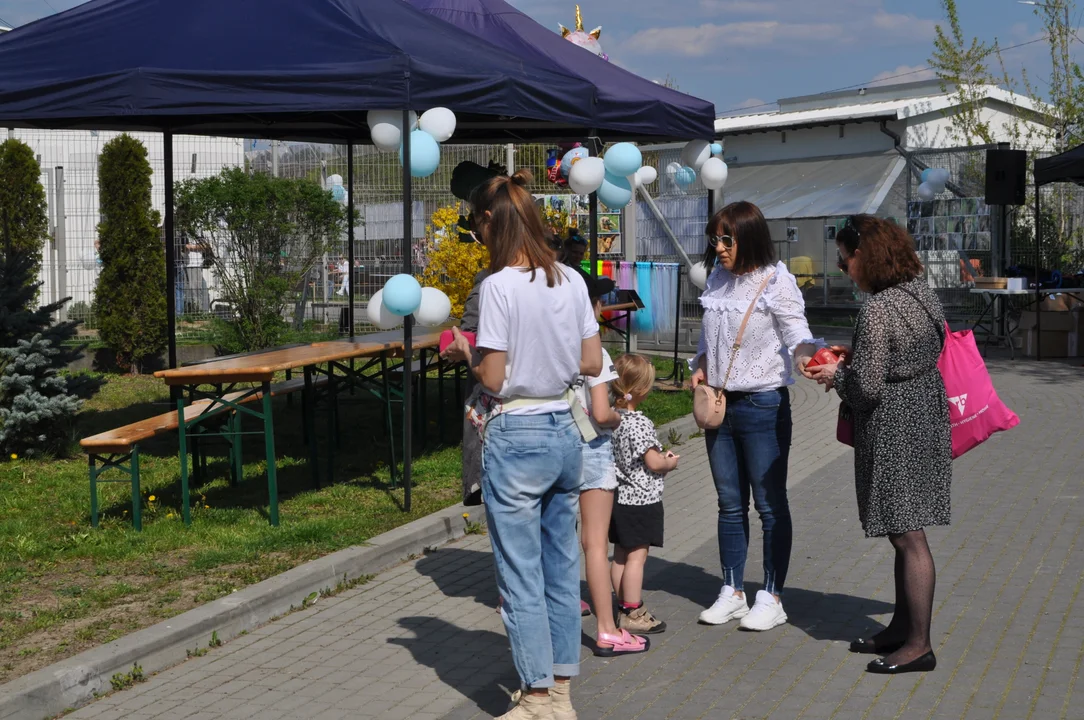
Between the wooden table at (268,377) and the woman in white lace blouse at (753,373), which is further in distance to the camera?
the wooden table at (268,377)

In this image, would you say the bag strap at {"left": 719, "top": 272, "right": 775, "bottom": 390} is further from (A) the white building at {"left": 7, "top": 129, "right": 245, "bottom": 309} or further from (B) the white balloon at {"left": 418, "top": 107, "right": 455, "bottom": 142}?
(A) the white building at {"left": 7, "top": 129, "right": 245, "bottom": 309}

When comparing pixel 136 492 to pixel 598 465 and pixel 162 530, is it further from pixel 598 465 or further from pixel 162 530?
pixel 598 465

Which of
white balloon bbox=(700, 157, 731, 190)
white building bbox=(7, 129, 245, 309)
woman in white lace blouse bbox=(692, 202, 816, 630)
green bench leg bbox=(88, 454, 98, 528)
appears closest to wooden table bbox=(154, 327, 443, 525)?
green bench leg bbox=(88, 454, 98, 528)

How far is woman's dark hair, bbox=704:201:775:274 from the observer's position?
5504 millimetres

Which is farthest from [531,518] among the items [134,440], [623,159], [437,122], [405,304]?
[623,159]

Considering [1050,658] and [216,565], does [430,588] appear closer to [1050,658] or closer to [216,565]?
[216,565]

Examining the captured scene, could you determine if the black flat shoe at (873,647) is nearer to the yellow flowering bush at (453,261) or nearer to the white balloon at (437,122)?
the white balloon at (437,122)

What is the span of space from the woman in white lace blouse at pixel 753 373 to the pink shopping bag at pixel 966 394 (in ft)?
1.89

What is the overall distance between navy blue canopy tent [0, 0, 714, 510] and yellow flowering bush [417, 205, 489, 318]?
16.5 ft

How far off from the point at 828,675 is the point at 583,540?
1147 millimetres

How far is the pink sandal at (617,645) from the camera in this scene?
537cm

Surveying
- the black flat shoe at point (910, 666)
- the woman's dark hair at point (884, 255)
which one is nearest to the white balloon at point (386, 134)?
the woman's dark hair at point (884, 255)

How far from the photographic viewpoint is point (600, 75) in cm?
1012

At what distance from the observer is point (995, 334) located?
19.2 m
